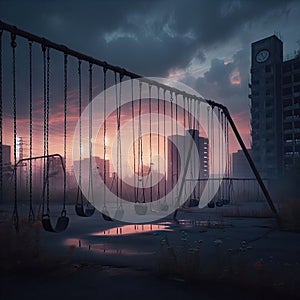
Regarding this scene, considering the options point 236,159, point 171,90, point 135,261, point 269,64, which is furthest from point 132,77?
point 236,159

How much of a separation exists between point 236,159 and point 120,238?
89993 millimetres

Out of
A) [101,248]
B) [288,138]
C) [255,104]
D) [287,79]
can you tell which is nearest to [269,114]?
[255,104]

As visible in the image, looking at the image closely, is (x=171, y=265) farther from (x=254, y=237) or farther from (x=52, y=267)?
(x=254, y=237)

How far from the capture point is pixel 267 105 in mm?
59844

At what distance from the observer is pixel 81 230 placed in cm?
1530

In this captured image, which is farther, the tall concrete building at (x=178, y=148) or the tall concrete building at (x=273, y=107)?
the tall concrete building at (x=273, y=107)

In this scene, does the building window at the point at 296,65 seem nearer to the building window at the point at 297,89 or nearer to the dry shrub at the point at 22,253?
the building window at the point at 297,89

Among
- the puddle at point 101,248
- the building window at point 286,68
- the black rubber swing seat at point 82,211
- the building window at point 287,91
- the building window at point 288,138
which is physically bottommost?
the puddle at point 101,248

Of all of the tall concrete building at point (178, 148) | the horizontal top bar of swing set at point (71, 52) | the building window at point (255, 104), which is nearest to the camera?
the horizontal top bar of swing set at point (71, 52)

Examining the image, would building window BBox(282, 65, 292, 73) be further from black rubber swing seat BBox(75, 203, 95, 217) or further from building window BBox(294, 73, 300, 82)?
black rubber swing seat BBox(75, 203, 95, 217)

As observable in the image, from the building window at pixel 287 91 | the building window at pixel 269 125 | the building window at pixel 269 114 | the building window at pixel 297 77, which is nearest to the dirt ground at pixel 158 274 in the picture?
the building window at pixel 269 125

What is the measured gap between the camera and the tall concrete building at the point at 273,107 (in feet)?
187

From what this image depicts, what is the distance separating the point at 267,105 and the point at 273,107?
121 cm

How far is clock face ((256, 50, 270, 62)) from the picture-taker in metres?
60.7
